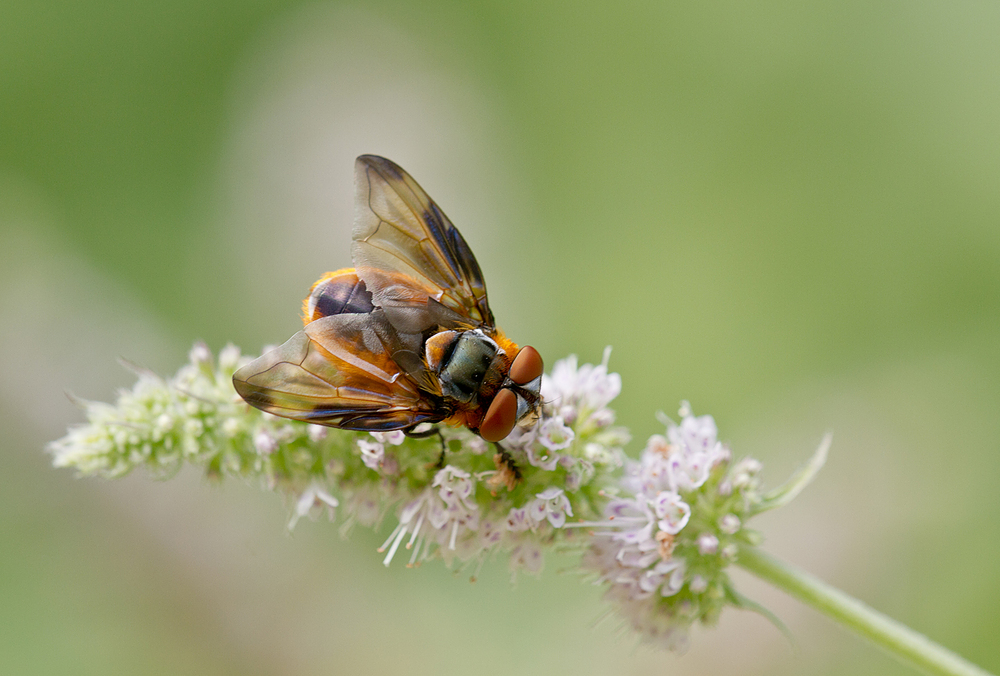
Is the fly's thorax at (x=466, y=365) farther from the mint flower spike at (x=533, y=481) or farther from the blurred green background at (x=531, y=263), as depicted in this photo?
the blurred green background at (x=531, y=263)

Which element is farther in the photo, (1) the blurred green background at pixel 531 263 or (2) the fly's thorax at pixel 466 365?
(1) the blurred green background at pixel 531 263

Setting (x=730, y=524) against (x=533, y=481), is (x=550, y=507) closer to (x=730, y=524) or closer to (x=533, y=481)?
(x=533, y=481)

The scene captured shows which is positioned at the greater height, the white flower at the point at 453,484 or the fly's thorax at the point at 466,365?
the fly's thorax at the point at 466,365

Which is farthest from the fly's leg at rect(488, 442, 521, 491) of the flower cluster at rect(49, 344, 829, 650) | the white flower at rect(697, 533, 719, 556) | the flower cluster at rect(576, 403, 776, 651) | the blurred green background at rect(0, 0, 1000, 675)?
the blurred green background at rect(0, 0, 1000, 675)

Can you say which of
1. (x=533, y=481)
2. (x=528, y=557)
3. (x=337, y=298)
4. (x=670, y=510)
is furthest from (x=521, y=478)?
(x=337, y=298)

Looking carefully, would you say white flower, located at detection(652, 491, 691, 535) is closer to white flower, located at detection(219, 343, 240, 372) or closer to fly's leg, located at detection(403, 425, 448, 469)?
fly's leg, located at detection(403, 425, 448, 469)

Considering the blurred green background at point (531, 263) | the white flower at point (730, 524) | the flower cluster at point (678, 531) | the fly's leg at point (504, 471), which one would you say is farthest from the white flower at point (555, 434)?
the blurred green background at point (531, 263)
